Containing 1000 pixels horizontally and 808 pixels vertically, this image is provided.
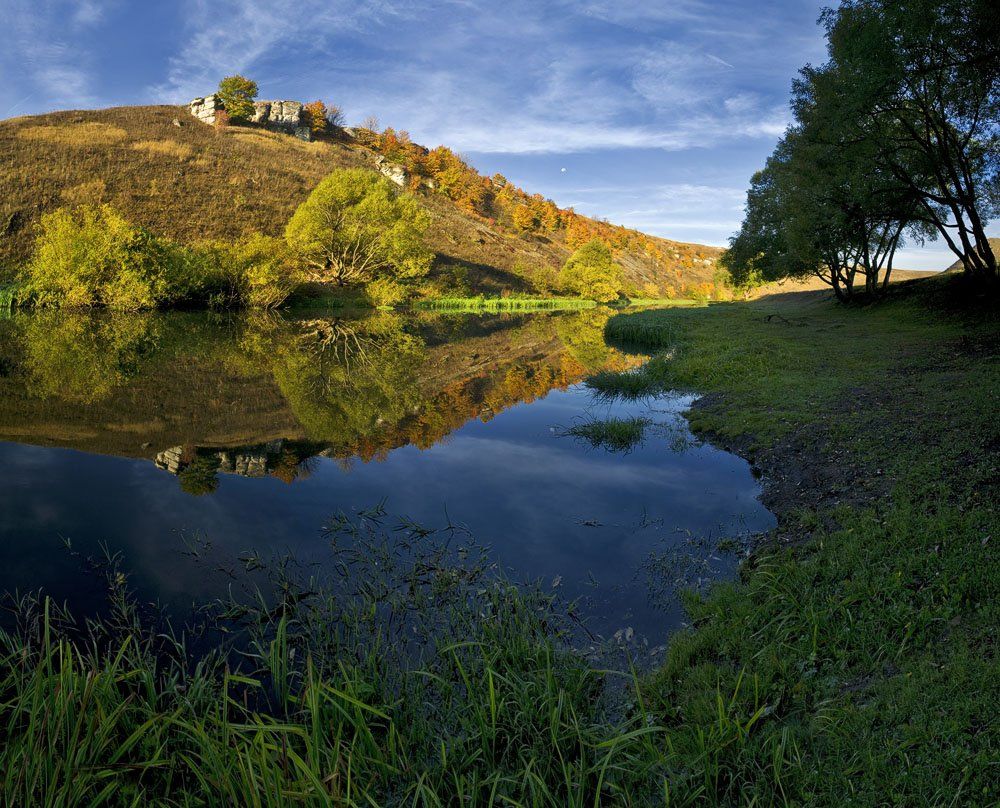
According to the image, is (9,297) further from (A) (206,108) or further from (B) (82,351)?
(A) (206,108)

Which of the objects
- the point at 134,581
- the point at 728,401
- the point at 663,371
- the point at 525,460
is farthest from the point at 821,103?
the point at 134,581

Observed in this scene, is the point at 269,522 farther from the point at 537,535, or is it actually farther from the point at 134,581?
the point at 537,535

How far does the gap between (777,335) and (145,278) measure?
4345 centimetres

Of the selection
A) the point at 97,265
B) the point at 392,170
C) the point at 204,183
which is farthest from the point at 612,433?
the point at 392,170

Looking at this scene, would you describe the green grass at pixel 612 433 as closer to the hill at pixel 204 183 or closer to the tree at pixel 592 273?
the hill at pixel 204 183

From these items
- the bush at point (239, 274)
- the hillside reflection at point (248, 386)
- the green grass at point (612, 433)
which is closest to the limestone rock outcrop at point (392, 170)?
the bush at point (239, 274)

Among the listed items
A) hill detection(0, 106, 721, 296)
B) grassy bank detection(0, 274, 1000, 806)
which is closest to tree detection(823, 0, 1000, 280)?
grassy bank detection(0, 274, 1000, 806)

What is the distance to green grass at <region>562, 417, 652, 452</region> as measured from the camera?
14859 millimetres

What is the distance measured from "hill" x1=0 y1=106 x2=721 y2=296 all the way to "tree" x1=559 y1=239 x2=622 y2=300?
14.1ft

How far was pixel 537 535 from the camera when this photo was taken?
9414mm

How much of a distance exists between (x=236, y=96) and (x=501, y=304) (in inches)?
→ 2840

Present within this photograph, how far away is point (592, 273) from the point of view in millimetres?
97688

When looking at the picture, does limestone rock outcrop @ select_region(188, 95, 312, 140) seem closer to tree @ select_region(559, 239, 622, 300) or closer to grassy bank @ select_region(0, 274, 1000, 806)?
tree @ select_region(559, 239, 622, 300)

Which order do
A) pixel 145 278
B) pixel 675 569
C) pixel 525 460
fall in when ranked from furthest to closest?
pixel 145 278, pixel 525 460, pixel 675 569
